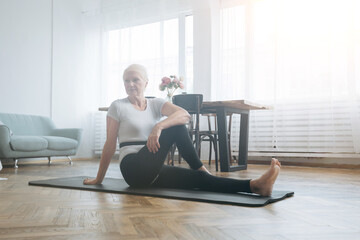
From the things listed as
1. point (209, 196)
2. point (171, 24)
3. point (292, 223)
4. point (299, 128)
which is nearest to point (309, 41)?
point (299, 128)

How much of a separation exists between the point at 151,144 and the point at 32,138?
3.31 m

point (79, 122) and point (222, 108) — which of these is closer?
point (222, 108)

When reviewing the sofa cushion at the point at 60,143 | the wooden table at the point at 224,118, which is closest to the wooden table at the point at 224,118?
the wooden table at the point at 224,118

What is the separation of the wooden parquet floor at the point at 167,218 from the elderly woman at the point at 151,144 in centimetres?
18

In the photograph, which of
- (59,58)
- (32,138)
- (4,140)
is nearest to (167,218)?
(4,140)

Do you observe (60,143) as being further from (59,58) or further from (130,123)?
(130,123)

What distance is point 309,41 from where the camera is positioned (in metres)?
4.89

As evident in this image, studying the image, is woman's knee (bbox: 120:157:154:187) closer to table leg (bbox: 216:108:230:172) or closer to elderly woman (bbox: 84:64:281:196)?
elderly woman (bbox: 84:64:281:196)

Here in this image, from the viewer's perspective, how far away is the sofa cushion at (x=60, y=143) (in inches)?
197

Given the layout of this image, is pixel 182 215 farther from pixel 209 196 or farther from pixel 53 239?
pixel 53 239

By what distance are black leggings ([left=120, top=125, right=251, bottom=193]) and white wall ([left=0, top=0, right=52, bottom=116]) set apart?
3851 millimetres

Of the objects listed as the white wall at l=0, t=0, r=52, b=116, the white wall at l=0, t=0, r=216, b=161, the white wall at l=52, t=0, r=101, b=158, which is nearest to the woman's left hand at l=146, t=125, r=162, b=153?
the white wall at l=0, t=0, r=216, b=161

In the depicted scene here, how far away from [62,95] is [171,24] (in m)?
2.19

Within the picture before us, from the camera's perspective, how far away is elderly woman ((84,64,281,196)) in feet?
6.51
